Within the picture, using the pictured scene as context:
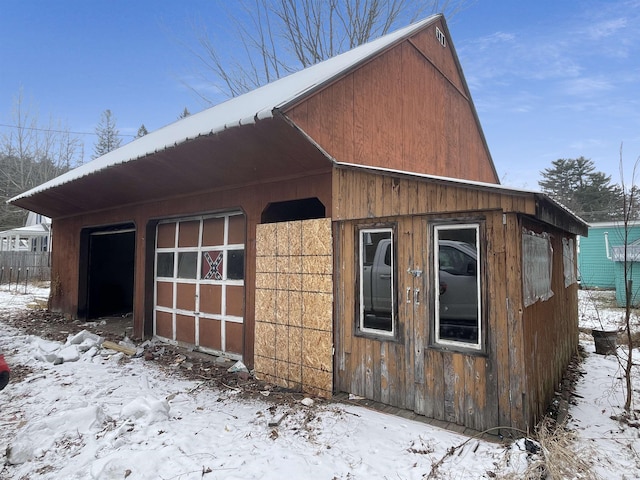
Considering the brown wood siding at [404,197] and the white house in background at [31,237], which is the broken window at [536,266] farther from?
the white house in background at [31,237]

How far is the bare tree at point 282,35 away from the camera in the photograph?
54.1ft

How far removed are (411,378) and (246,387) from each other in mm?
2422

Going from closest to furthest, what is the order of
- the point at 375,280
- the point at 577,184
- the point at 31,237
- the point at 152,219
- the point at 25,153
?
1. the point at 375,280
2. the point at 152,219
3. the point at 31,237
4. the point at 25,153
5. the point at 577,184

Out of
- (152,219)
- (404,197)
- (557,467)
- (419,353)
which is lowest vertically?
(557,467)

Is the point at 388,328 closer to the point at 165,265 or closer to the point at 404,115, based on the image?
the point at 404,115

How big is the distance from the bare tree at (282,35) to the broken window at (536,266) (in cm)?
1515

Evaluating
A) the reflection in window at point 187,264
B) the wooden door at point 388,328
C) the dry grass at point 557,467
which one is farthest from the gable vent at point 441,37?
the dry grass at point 557,467

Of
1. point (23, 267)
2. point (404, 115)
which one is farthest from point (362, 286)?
point (23, 267)

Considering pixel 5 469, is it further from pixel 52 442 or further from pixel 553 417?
pixel 553 417

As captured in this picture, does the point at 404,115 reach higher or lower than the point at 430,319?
higher

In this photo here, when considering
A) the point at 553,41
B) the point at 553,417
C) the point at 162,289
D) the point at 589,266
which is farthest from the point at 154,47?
the point at 589,266

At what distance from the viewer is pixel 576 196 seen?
37469 mm

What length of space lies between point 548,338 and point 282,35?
17.0 metres

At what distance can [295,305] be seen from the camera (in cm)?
523
